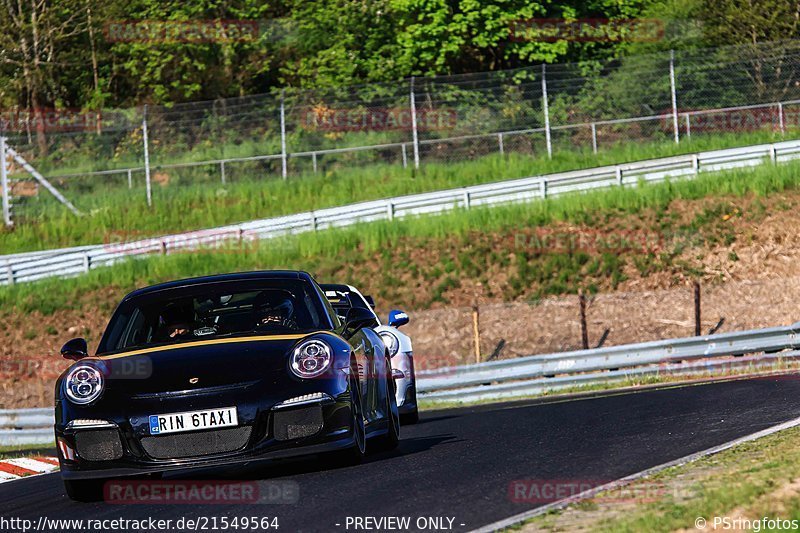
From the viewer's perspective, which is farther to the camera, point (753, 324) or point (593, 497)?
point (753, 324)

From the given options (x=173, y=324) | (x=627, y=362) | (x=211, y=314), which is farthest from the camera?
(x=627, y=362)

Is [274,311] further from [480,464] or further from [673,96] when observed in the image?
[673,96]

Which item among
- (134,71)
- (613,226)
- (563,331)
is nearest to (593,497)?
(563,331)

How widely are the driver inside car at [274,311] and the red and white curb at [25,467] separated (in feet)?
12.3

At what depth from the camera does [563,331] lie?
28.6 meters

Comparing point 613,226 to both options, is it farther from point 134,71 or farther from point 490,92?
point 134,71

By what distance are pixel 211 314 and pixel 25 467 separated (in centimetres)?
449

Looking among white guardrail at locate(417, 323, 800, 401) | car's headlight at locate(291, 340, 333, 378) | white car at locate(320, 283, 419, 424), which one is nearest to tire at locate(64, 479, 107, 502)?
car's headlight at locate(291, 340, 333, 378)

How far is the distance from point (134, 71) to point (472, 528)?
140 ft

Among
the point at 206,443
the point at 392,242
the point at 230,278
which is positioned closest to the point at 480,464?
the point at 206,443

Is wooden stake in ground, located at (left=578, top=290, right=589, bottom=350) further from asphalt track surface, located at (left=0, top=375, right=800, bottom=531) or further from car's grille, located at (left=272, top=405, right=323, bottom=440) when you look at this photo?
car's grille, located at (left=272, top=405, right=323, bottom=440)

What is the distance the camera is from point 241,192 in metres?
39.4

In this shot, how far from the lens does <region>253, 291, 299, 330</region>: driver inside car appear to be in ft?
31.4

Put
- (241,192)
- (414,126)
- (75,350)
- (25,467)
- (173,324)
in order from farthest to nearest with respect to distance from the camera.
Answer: (241,192) < (414,126) < (25,467) < (173,324) < (75,350)
